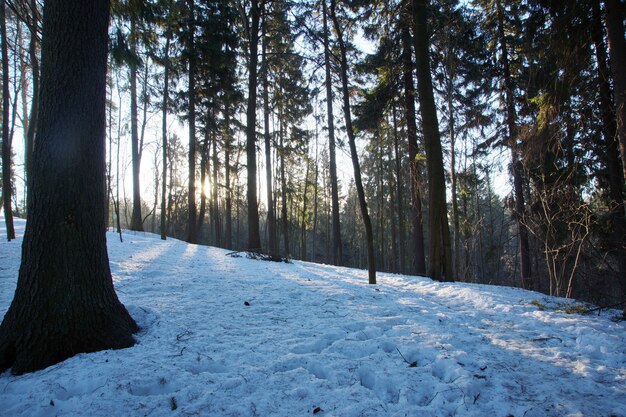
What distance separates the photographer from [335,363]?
2.98m

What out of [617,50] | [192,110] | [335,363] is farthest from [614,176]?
[192,110]

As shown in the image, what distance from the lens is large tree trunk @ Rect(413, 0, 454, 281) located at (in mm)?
7625

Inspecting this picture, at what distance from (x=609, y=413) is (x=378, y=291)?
13.1 feet

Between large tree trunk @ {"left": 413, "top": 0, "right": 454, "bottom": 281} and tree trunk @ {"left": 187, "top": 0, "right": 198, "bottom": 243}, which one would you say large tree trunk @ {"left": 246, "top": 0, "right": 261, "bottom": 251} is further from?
large tree trunk @ {"left": 413, "top": 0, "right": 454, "bottom": 281}

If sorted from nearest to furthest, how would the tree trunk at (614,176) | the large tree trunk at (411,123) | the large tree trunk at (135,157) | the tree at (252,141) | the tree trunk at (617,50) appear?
the tree trunk at (617,50) → the tree trunk at (614,176) → the large tree trunk at (411,123) → the tree at (252,141) → the large tree trunk at (135,157)

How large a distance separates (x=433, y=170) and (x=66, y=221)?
7192 mm

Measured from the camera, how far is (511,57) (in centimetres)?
1305

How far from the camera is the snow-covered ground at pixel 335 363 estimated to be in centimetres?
231

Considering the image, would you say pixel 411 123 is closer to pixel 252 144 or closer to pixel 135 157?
pixel 252 144

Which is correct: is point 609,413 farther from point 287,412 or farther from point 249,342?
point 249,342

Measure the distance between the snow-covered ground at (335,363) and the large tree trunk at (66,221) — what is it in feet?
0.87

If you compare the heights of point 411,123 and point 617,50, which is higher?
point 411,123

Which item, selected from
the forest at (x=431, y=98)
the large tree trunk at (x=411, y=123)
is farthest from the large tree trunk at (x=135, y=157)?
the large tree trunk at (x=411, y=123)

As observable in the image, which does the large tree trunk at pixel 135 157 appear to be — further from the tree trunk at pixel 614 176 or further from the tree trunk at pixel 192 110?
the tree trunk at pixel 614 176
